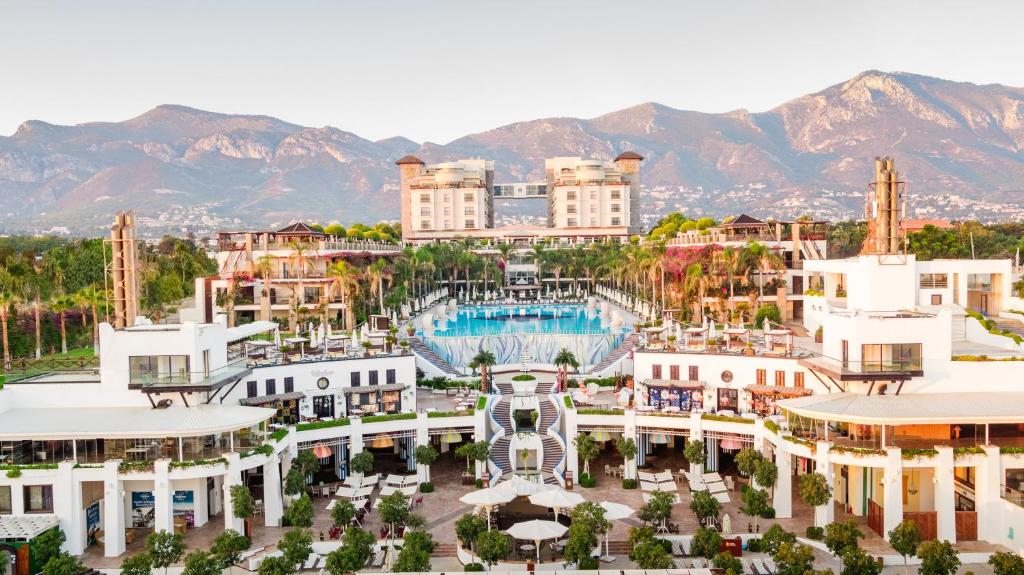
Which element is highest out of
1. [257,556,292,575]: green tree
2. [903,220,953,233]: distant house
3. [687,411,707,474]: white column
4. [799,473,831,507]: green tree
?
[903,220,953,233]: distant house

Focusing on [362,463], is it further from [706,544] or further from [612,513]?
[706,544]

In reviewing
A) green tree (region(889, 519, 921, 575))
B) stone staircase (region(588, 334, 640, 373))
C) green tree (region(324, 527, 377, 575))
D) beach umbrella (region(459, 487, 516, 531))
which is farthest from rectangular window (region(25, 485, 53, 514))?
stone staircase (region(588, 334, 640, 373))

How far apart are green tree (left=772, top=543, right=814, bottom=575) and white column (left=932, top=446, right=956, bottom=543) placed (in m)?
8.48

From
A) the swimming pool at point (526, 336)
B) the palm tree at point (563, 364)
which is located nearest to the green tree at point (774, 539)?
the palm tree at point (563, 364)

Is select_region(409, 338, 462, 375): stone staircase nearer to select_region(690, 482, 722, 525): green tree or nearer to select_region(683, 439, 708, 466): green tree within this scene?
select_region(683, 439, 708, 466): green tree

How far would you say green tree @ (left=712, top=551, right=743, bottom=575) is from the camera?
26362 mm

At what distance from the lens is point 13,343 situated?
58.1 metres

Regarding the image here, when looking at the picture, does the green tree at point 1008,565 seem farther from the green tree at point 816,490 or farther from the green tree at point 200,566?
the green tree at point 200,566

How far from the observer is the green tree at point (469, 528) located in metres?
30.3

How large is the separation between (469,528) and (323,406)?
1622cm

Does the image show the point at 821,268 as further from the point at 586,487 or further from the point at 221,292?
the point at 221,292

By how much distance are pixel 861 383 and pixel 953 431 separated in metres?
4.11

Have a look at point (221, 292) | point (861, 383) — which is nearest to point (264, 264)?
point (221, 292)

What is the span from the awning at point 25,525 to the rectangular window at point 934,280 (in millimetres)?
51043
